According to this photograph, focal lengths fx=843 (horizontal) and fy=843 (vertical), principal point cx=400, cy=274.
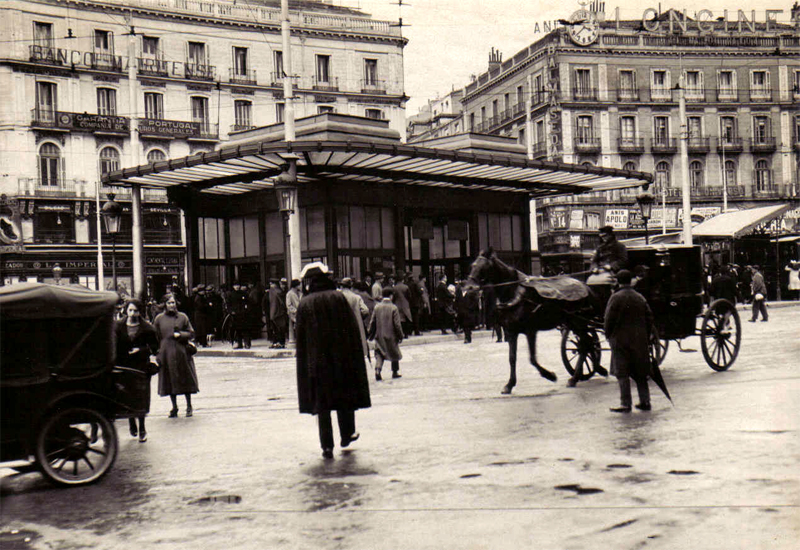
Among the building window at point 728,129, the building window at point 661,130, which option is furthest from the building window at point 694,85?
the building window at point 728,129

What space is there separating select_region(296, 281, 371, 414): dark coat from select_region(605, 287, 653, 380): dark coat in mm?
2892

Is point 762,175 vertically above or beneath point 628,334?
above

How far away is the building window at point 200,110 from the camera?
156 feet

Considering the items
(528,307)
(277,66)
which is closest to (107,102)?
(277,66)

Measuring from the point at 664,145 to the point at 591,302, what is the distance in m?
46.4

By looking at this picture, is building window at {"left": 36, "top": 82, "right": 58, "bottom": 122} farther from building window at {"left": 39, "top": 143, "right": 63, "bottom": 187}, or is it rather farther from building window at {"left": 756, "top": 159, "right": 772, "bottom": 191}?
building window at {"left": 756, "top": 159, "right": 772, "bottom": 191}

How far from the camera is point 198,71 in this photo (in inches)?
1853

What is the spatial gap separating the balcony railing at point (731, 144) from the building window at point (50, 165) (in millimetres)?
39414

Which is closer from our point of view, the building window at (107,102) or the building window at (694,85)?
the building window at (107,102)

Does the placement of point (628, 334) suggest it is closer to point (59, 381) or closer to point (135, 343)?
point (135, 343)

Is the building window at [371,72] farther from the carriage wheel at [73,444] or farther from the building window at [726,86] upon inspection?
the carriage wheel at [73,444]

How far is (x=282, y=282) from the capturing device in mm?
21641

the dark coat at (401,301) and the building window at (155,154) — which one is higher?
the building window at (155,154)

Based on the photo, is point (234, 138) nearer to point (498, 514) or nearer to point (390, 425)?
point (390, 425)
